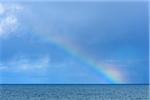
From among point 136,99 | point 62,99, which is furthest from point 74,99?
point 136,99

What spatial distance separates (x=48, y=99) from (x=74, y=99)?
18.0 feet

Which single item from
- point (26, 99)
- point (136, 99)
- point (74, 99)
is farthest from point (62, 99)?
point (136, 99)

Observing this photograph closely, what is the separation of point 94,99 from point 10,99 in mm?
16371

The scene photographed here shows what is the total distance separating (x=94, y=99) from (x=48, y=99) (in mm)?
9368

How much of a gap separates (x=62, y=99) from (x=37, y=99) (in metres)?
5.15

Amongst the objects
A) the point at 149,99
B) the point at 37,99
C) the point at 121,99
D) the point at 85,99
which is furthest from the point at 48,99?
Answer: the point at 149,99

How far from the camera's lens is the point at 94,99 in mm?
77375

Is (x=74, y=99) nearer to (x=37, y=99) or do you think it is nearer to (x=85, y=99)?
(x=85, y=99)

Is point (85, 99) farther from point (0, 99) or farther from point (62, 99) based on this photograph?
point (0, 99)

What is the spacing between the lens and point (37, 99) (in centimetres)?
7869

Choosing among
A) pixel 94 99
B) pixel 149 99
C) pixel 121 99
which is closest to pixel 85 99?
pixel 94 99

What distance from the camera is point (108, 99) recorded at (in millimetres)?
77000

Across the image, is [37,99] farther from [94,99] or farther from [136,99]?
[136,99]

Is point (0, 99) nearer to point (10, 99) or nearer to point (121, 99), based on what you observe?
point (10, 99)
